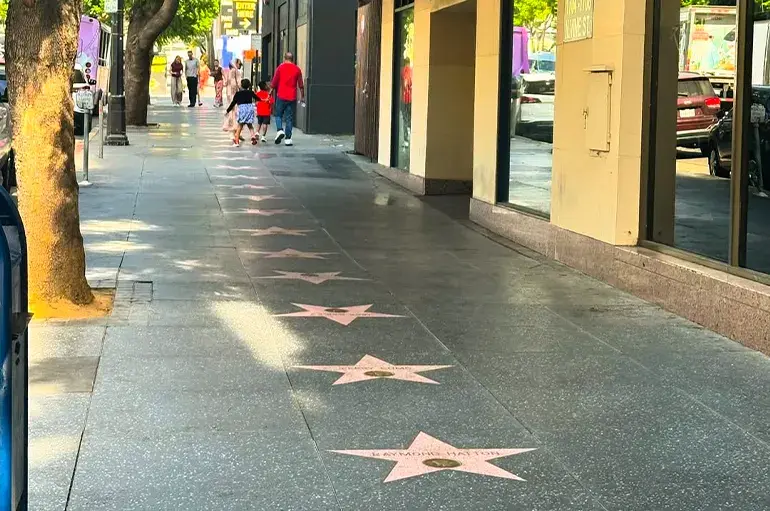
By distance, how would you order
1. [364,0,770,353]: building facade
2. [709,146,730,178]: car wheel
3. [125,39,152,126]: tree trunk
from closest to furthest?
[364,0,770,353]: building facade
[709,146,730,178]: car wheel
[125,39,152,126]: tree trunk

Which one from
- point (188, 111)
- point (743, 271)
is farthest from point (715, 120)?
point (188, 111)

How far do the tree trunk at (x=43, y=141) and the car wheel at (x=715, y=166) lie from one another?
4.56 m

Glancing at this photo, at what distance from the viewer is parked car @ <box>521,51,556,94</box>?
40.8 ft

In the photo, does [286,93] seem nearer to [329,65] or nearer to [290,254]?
[329,65]

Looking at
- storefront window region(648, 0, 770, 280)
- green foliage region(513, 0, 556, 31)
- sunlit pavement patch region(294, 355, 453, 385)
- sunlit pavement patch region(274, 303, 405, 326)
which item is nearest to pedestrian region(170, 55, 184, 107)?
green foliage region(513, 0, 556, 31)

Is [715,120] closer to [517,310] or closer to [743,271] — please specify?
[743,271]

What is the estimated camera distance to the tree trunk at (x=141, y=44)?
30.6m

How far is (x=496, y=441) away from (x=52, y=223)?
4.10 metres

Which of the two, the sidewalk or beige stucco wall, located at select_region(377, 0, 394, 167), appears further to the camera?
beige stucco wall, located at select_region(377, 0, 394, 167)

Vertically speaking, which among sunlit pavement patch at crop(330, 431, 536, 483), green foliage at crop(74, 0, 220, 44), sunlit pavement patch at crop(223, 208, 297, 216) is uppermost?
green foliage at crop(74, 0, 220, 44)

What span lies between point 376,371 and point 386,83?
14.1 meters

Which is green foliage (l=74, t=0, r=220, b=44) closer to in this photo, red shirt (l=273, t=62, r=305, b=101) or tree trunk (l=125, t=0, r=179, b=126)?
tree trunk (l=125, t=0, r=179, b=126)

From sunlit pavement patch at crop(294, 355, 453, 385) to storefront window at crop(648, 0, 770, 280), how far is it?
2648 mm

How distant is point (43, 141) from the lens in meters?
8.62
